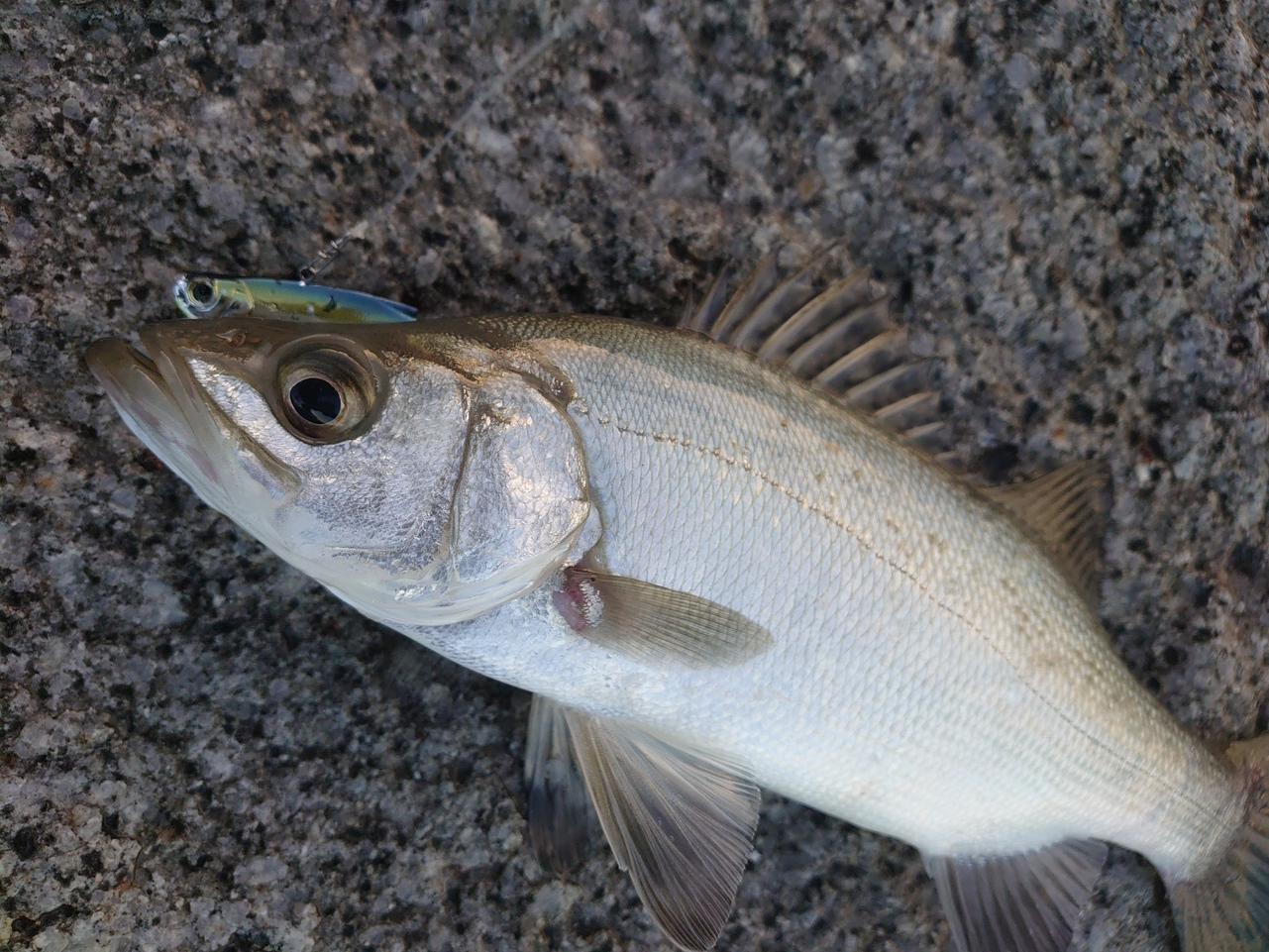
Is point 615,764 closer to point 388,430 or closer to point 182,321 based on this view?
point 388,430

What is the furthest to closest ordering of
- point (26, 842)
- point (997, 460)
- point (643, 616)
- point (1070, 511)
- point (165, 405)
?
point (997, 460) → point (1070, 511) → point (26, 842) → point (643, 616) → point (165, 405)

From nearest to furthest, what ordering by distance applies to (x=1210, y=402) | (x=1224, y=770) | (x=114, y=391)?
1. (x=114, y=391)
2. (x=1224, y=770)
3. (x=1210, y=402)

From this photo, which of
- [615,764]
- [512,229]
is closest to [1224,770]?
[615,764]

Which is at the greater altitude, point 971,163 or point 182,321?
point 971,163

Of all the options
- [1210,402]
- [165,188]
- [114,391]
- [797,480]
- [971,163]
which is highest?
[971,163]

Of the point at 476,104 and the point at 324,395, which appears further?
the point at 476,104

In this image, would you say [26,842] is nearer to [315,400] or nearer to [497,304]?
[315,400]

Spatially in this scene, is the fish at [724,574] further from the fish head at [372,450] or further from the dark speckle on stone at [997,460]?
the dark speckle on stone at [997,460]

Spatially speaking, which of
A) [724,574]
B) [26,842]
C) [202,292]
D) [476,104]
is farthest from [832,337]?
[26,842]
